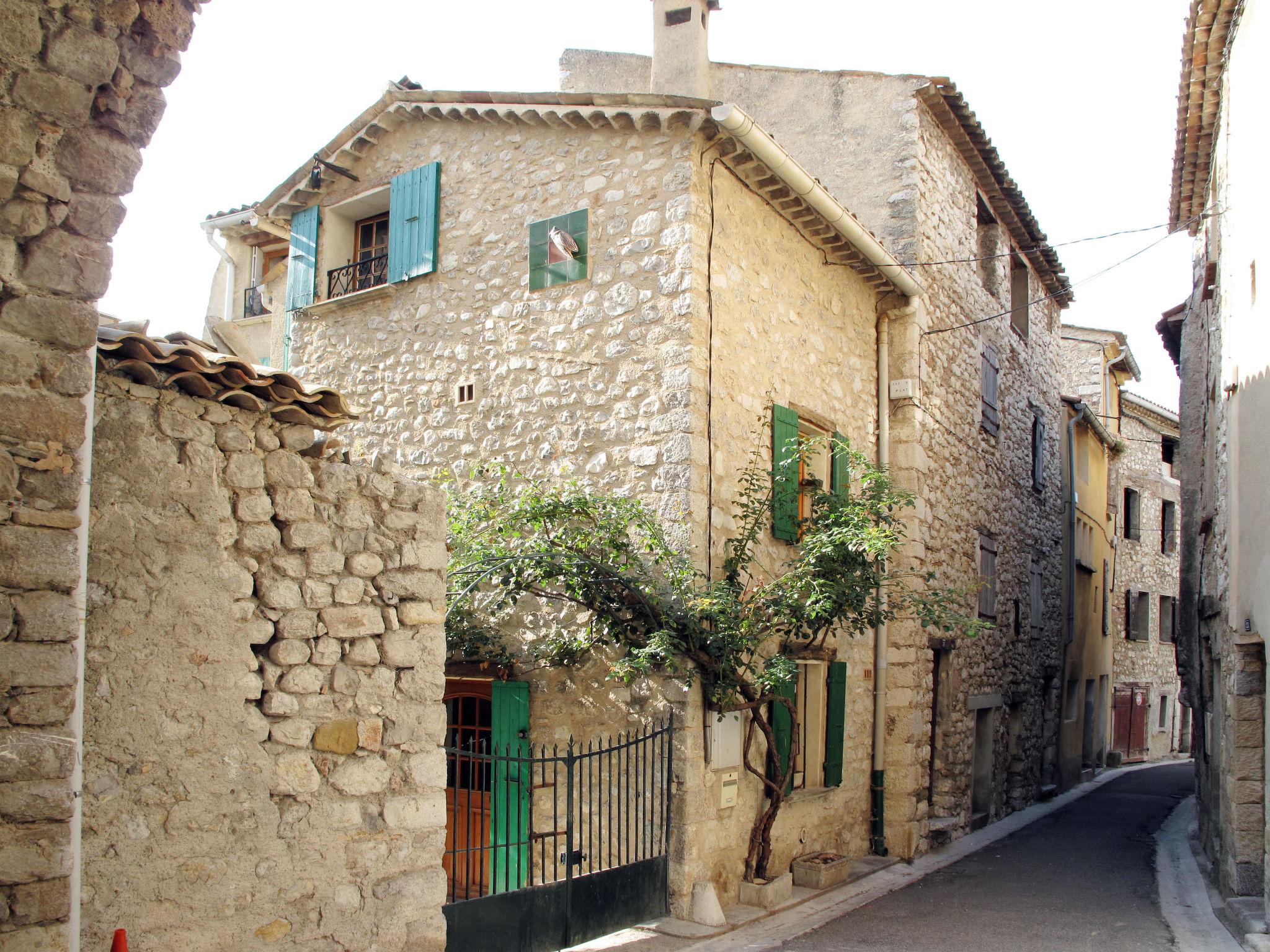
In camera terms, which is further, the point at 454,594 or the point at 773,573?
the point at 773,573

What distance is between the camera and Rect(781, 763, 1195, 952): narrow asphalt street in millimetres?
7441

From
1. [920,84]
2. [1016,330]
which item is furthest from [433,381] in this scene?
[1016,330]

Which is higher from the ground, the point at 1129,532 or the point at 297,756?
the point at 1129,532

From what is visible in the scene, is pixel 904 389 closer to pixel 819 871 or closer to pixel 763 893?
pixel 819 871

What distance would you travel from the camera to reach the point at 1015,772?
48.3 ft

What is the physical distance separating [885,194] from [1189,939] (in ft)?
24.2

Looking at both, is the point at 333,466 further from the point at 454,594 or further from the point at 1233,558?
the point at 1233,558

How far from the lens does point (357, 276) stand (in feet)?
33.8

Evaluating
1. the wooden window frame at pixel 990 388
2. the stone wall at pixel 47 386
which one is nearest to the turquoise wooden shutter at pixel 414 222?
the stone wall at pixel 47 386

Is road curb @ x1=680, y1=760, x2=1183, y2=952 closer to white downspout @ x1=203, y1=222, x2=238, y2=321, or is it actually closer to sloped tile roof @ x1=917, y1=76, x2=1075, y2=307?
sloped tile roof @ x1=917, y1=76, x2=1075, y2=307

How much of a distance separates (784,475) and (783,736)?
2.05 metres

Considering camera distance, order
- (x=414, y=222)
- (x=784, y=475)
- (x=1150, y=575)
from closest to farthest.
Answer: (x=784, y=475), (x=414, y=222), (x=1150, y=575)

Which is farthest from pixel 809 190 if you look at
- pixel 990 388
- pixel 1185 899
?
pixel 1185 899

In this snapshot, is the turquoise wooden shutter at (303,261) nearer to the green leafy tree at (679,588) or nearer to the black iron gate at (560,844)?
the green leafy tree at (679,588)
